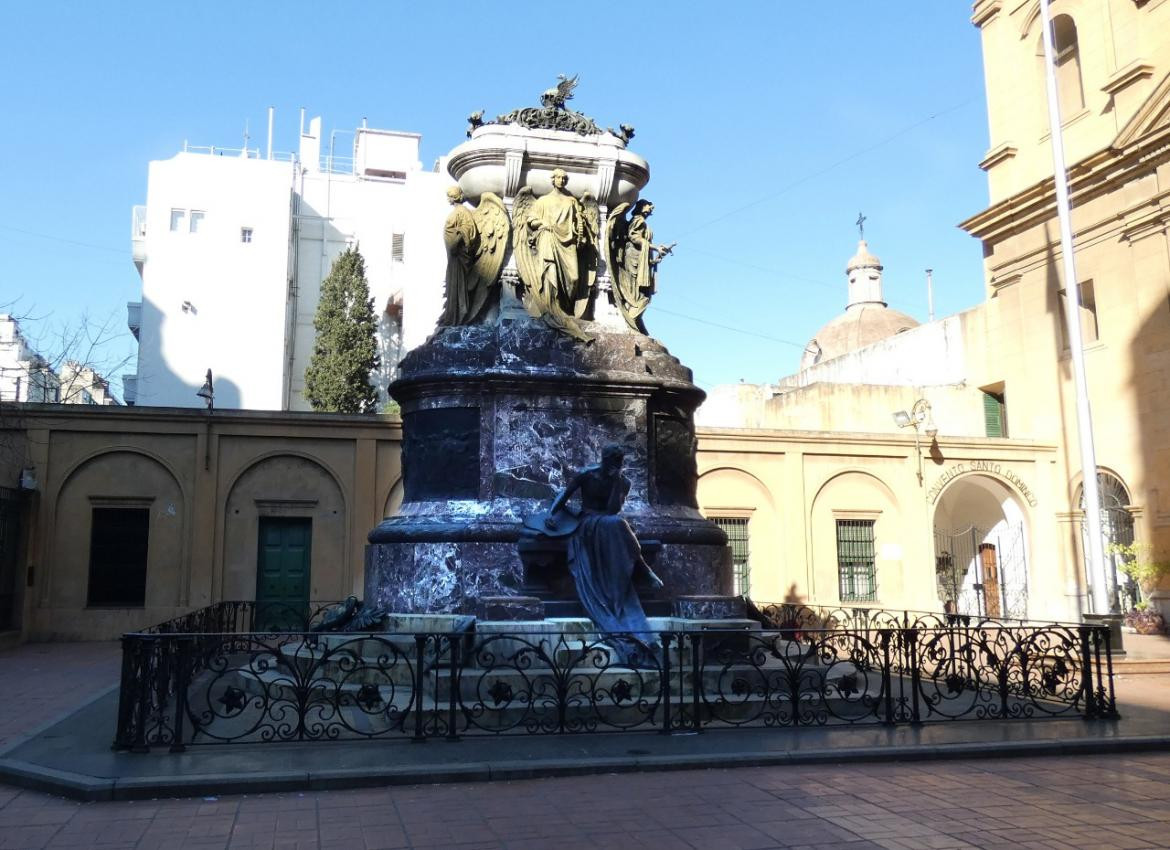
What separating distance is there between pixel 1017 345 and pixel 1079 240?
3582 mm

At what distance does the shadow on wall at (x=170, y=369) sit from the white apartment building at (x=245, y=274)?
40mm

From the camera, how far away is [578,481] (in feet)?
31.2

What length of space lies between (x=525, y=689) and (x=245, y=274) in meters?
36.0

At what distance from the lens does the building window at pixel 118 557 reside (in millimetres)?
20781

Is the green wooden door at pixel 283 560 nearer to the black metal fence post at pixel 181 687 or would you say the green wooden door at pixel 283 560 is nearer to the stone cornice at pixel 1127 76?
the black metal fence post at pixel 181 687

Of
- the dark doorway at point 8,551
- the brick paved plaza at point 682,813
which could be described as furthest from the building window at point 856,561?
the dark doorway at point 8,551

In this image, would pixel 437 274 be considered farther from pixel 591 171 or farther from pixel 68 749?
pixel 68 749

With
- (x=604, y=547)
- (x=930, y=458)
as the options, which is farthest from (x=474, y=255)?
(x=930, y=458)

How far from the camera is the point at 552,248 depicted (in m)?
11.2

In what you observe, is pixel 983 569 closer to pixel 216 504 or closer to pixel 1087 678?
pixel 1087 678

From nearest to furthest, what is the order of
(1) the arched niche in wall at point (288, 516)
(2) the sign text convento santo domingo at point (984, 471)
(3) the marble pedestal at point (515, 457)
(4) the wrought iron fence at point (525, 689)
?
1. (4) the wrought iron fence at point (525, 689)
2. (3) the marble pedestal at point (515, 457)
3. (1) the arched niche in wall at point (288, 516)
4. (2) the sign text convento santo domingo at point (984, 471)

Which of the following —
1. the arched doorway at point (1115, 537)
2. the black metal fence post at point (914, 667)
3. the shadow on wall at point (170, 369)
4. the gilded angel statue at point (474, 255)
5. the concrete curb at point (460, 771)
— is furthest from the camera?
the shadow on wall at point (170, 369)

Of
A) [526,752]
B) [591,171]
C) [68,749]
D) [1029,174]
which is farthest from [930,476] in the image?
[68,749]

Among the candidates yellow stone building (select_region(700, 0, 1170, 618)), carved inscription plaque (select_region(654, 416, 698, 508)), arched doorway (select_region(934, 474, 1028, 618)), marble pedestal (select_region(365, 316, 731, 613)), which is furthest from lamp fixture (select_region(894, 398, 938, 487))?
marble pedestal (select_region(365, 316, 731, 613))
